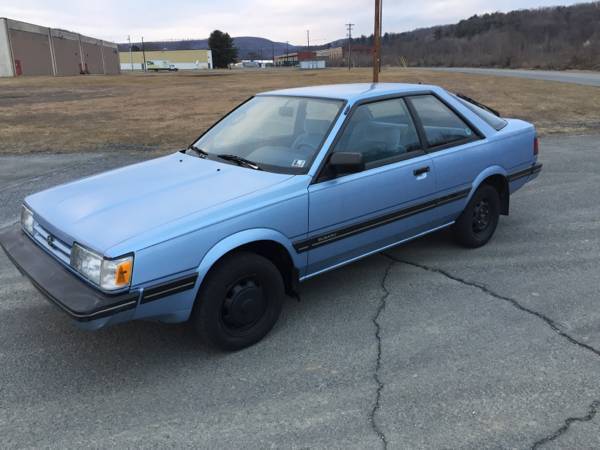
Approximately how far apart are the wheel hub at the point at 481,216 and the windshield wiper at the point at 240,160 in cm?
214

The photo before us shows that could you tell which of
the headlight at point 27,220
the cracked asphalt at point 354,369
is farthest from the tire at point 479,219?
the headlight at point 27,220

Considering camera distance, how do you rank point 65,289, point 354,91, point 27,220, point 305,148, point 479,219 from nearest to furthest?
point 65,289, point 27,220, point 305,148, point 354,91, point 479,219

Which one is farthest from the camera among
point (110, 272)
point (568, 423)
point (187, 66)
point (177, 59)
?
point (177, 59)

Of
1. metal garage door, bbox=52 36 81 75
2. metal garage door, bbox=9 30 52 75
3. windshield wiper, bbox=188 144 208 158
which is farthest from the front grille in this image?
metal garage door, bbox=52 36 81 75

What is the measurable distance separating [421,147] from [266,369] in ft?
7.02

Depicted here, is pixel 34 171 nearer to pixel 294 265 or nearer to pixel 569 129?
pixel 294 265

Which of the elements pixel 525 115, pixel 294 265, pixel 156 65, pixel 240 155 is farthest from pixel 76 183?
pixel 156 65

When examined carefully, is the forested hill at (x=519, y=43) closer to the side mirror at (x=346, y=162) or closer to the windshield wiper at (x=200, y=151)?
the windshield wiper at (x=200, y=151)

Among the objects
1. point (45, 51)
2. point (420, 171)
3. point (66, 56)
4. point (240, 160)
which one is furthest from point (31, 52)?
point (420, 171)

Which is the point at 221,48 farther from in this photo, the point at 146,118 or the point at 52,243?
the point at 52,243

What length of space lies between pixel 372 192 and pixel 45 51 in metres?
68.9

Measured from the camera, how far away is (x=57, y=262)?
3.02 meters

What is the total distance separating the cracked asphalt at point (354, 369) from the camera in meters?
2.52

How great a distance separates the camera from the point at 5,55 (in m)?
53.8
